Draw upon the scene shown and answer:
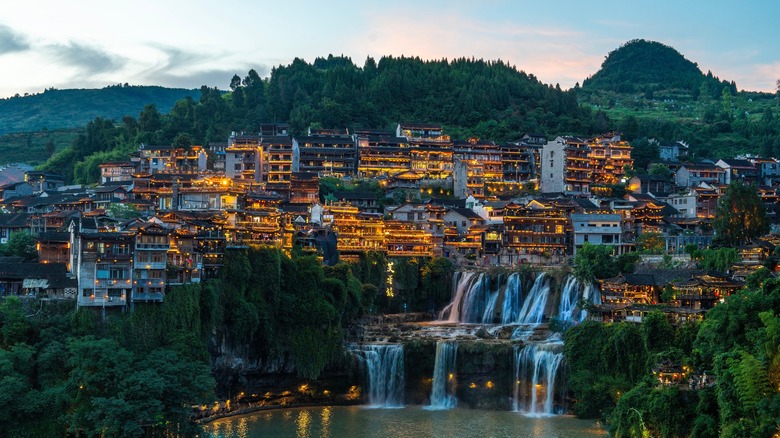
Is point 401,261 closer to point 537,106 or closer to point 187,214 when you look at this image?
point 187,214

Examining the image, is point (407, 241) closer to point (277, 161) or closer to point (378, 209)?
point (378, 209)

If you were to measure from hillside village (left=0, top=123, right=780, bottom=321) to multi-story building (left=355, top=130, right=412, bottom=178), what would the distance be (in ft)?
Result: 0.44

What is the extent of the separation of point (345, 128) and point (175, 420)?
76.4 metres

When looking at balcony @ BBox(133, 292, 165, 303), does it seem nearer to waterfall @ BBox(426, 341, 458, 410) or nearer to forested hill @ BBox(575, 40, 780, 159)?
waterfall @ BBox(426, 341, 458, 410)

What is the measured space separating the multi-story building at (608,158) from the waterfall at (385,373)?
5127 centimetres

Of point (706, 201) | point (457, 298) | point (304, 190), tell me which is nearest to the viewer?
point (457, 298)

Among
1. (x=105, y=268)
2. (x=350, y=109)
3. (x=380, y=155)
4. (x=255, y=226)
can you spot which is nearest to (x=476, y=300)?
(x=255, y=226)

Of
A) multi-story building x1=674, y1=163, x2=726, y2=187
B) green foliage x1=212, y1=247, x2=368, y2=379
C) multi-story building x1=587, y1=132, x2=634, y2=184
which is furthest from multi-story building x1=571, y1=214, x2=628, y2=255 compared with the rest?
green foliage x1=212, y1=247, x2=368, y2=379

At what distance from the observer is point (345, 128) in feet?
388

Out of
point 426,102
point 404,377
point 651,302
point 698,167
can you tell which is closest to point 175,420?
point 404,377

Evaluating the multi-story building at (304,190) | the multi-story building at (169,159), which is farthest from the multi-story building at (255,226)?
the multi-story building at (169,159)

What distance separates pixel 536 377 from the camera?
188ft

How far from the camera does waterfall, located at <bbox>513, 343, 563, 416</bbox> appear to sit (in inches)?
2227

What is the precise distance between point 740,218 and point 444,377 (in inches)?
1127
